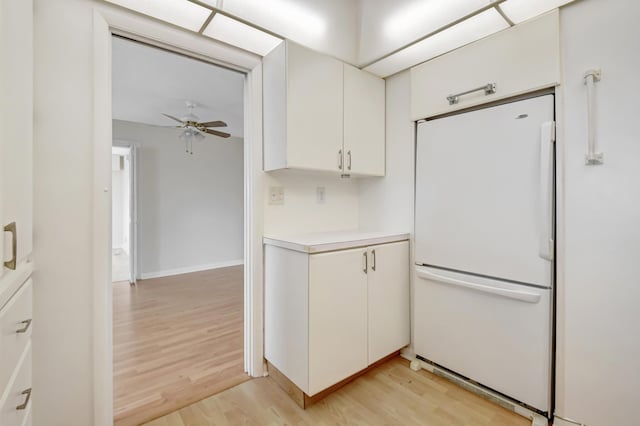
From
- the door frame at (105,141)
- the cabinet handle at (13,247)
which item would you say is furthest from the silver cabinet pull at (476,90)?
the cabinet handle at (13,247)

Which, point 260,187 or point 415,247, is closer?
point 260,187

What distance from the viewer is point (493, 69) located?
5.54 ft

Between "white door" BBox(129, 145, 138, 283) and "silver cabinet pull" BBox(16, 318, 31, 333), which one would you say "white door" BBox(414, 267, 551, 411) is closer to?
"silver cabinet pull" BBox(16, 318, 31, 333)

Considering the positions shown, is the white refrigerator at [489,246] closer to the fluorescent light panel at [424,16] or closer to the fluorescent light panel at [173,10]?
the fluorescent light panel at [424,16]

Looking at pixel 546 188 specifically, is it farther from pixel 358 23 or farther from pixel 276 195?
pixel 358 23

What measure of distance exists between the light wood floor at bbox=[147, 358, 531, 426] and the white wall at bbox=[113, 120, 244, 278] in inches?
143

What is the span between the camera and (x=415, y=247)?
6.95 feet

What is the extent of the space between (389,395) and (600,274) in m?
1.31

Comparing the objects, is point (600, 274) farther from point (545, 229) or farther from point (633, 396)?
point (633, 396)

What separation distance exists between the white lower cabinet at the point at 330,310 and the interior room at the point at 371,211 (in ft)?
0.05

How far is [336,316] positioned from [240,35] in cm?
179

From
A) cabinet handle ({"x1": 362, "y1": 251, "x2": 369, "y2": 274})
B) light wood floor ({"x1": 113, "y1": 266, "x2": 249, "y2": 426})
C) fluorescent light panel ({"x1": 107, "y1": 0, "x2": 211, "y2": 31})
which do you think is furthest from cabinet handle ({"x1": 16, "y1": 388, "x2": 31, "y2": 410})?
fluorescent light panel ({"x1": 107, "y1": 0, "x2": 211, "y2": 31})

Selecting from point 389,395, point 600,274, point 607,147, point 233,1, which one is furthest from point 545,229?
point 233,1

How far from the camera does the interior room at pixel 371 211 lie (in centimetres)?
131
